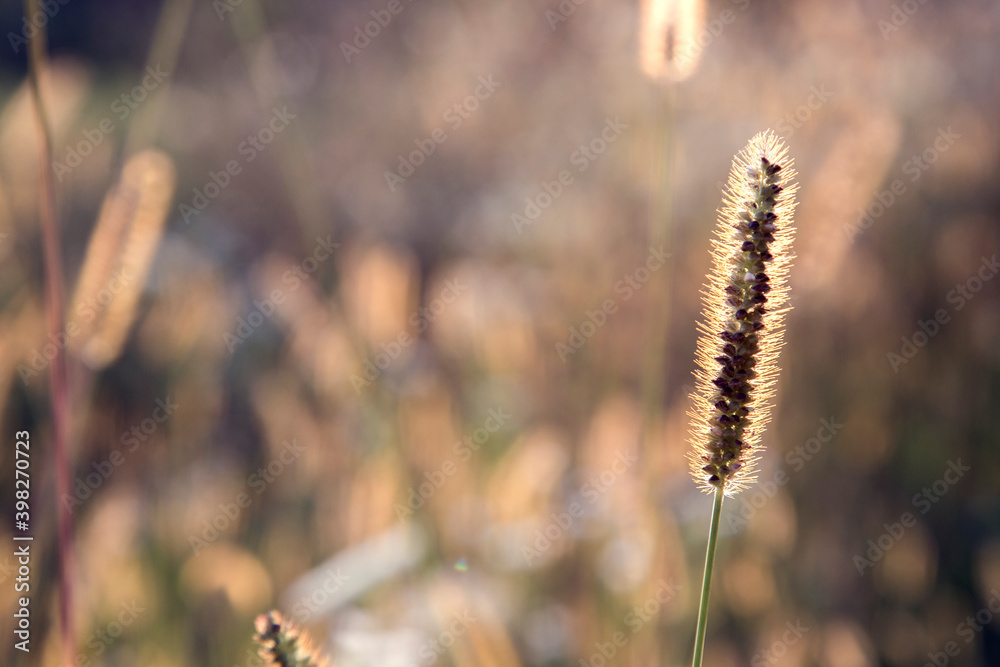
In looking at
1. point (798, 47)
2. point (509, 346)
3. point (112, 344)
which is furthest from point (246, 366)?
point (798, 47)

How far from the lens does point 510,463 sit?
9.61ft

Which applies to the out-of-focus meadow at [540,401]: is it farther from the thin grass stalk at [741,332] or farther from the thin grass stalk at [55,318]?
the thin grass stalk at [741,332]

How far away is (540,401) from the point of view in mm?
3568

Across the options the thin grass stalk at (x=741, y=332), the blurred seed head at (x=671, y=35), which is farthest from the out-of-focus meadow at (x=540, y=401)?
the thin grass stalk at (x=741, y=332)

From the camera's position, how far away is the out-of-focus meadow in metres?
2.19

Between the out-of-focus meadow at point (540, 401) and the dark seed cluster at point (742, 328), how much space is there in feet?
2.27

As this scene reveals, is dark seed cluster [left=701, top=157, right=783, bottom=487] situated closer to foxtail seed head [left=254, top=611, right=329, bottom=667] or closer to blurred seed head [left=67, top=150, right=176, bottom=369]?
foxtail seed head [left=254, top=611, right=329, bottom=667]

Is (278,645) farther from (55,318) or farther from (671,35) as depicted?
(671,35)

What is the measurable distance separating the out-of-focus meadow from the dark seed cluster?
27.3 inches

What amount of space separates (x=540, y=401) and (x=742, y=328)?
109 inches

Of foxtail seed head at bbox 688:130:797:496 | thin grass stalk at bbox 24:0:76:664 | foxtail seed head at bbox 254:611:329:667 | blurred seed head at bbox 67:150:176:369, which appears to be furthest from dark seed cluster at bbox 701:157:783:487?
blurred seed head at bbox 67:150:176:369

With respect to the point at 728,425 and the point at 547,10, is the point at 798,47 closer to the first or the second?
the point at 547,10

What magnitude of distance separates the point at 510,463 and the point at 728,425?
213cm

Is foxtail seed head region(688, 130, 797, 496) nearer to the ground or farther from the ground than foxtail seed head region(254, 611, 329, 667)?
farther from the ground
